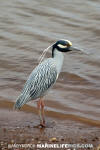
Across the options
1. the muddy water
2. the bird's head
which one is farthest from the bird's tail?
the bird's head

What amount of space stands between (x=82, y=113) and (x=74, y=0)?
25.6 ft

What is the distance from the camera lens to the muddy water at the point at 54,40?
902 centimetres

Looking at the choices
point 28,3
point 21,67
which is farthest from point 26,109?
point 28,3

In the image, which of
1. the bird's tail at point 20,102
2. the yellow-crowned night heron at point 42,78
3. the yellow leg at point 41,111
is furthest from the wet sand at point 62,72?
the yellow-crowned night heron at point 42,78

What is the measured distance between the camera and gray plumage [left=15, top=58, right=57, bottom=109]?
25.2 ft

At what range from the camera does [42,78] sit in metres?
7.87

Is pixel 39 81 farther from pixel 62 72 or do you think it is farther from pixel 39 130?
pixel 62 72

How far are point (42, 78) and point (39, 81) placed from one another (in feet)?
0.30

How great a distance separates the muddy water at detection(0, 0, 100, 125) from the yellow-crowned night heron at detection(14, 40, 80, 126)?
0.71 m

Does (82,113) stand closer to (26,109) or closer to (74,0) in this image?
(26,109)

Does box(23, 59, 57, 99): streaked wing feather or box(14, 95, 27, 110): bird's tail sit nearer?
box(14, 95, 27, 110): bird's tail

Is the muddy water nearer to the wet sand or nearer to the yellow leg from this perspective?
the wet sand

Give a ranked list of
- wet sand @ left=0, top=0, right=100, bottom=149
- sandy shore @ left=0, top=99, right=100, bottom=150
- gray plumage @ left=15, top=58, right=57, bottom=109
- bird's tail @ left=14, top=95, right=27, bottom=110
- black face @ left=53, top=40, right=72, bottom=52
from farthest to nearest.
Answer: black face @ left=53, top=40, right=72, bottom=52 → gray plumage @ left=15, top=58, right=57, bottom=109 → bird's tail @ left=14, top=95, right=27, bottom=110 → wet sand @ left=0, top=0, right=100, bottom=149 → sandy shore @ left=0, top=99, right=100, bottom=150

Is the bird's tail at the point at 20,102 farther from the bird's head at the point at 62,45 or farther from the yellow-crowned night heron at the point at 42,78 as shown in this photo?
the bird's head at the point at 62,45
